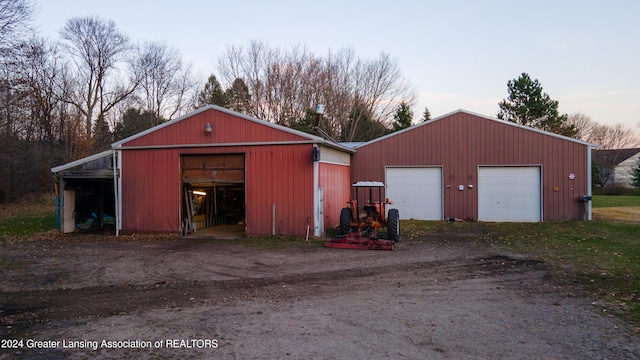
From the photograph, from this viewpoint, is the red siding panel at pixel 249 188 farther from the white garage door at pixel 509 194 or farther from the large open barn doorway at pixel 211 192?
the white garage door at pixel 509 194

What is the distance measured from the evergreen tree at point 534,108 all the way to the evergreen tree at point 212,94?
23902 mm

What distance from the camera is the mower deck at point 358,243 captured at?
35.8ft

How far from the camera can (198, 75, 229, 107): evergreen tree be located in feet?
116

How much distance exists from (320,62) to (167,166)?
23.2m

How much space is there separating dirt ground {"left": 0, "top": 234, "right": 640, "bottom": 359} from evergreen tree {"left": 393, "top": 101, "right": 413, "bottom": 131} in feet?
86.8

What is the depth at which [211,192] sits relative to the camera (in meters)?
17.2

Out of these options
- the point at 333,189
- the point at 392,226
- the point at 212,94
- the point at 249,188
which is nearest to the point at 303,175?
the point at 249,188

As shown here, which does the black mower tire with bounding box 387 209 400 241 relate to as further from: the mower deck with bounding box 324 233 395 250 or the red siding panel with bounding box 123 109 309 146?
the red siding panel with bounding box 123 109 309 146

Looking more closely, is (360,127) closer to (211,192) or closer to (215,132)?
(211,192)

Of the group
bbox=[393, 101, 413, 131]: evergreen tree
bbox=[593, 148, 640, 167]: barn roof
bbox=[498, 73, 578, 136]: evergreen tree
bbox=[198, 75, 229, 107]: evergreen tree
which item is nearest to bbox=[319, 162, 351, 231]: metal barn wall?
bbox=[393, 101, 413, 131]: evergreen tree

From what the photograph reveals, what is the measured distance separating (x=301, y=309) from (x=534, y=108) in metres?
34.3

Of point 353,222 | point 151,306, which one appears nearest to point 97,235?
point 353,222

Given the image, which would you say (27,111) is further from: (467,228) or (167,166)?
(467,228)

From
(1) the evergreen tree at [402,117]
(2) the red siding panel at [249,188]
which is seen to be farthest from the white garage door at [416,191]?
(1) the evergreen tree at [402,117]
